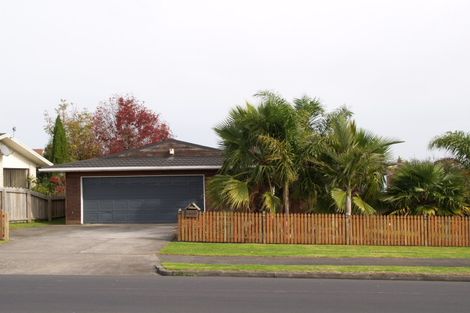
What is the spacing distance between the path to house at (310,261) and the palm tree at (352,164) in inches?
183

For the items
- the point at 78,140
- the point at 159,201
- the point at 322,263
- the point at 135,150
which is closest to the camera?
the point at 322,263

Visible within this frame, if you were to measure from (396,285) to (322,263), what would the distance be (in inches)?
118

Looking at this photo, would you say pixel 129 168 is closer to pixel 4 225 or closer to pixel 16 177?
pixel 4 225

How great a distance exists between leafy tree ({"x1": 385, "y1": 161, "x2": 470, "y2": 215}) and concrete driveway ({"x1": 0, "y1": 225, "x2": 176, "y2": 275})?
26.1ft

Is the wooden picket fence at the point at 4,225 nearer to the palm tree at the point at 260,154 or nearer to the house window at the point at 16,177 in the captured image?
the palm tree at the point at 260,154

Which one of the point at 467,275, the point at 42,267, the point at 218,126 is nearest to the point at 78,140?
the point at 218,126

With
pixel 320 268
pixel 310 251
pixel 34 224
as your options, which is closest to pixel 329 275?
pixel 320 268

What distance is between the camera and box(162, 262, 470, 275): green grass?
13805 mm

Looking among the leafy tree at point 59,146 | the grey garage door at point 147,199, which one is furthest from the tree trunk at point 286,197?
the leafy tree at point 59,146

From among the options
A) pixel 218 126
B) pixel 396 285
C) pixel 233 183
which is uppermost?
pixel 218 126

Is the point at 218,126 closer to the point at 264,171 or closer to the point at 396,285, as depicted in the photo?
the point at 264,171

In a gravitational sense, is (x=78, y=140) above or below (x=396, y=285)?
above

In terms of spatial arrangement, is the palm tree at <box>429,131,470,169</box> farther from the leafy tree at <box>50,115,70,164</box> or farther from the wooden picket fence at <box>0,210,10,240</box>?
the leafy tree at <box>50,115,70,164</box>

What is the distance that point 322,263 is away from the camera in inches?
603
